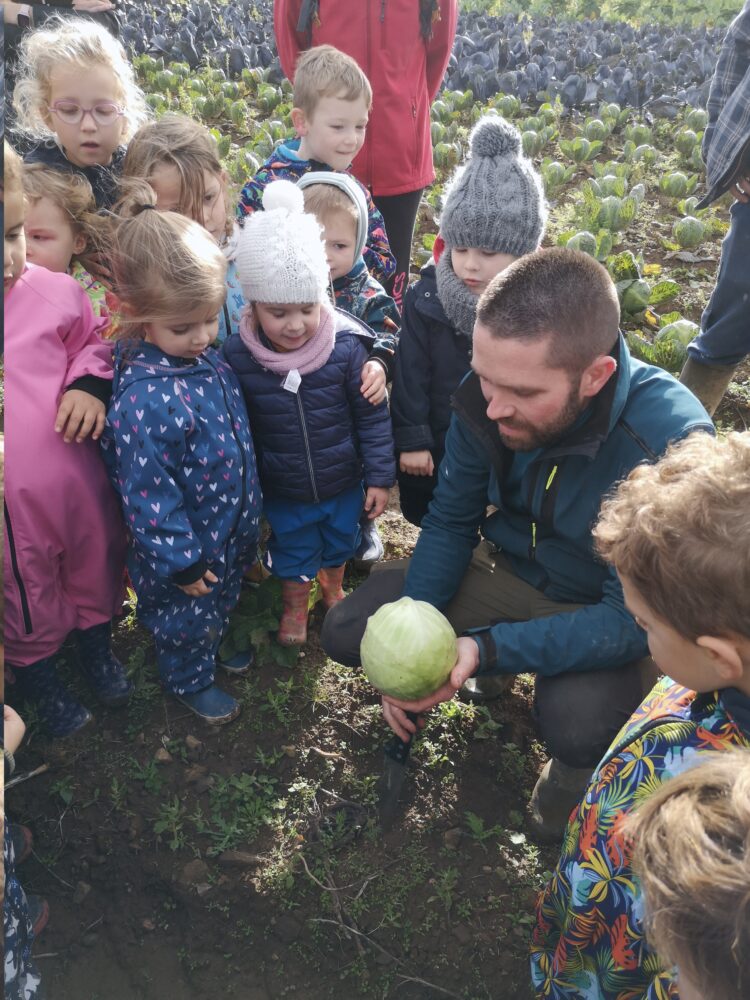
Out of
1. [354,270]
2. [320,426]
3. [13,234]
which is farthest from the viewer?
[354,270]

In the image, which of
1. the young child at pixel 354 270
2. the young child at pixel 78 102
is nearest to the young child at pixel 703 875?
→ the young child at pixel 354 270

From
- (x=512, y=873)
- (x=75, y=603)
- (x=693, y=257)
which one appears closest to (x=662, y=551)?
(x=512, y=873)

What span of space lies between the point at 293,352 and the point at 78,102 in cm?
106

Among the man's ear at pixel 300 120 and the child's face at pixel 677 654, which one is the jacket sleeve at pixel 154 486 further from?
the man's ear at pixel 300 120

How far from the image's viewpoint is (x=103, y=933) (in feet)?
6.87

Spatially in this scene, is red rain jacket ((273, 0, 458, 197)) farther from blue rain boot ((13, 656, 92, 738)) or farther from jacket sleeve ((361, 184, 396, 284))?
blue rain boot ((13, 656, 92, 738))

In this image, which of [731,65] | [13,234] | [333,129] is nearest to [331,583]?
[13,234]

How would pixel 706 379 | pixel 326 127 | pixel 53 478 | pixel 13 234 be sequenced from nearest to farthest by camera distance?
pixel 13 234 → pixel 53 478 → pixel 326 127 → pixel 706 379

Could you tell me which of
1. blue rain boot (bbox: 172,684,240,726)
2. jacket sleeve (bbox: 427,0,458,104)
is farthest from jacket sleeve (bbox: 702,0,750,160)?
blue rain boot (bbox: 172,684,240,726)

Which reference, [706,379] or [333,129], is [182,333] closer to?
[333,129]

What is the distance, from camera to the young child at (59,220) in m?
2.35

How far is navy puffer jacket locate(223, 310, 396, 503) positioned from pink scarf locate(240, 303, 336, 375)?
0.03 m

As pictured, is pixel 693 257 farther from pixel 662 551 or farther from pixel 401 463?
pixel 662 551

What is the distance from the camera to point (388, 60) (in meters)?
3.71
